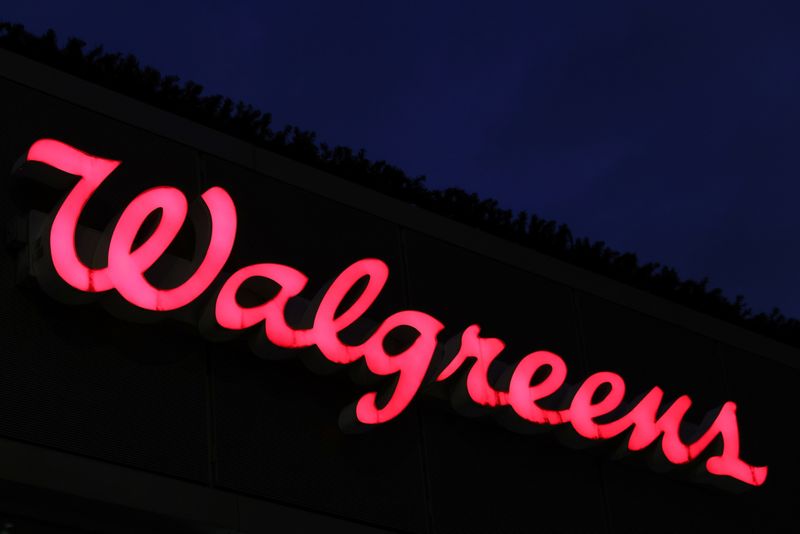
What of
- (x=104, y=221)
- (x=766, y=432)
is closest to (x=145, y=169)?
(x=104, y=221)

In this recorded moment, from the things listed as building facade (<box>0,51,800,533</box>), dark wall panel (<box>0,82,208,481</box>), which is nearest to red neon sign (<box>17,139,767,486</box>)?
building facade (<box>0,51,800,533</box>)

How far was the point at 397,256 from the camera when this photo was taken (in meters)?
12.1

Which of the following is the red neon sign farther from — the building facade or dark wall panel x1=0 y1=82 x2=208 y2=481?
dark wall panel x1=0 y1=82 x2=208 y2=481

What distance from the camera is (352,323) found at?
10859 mm

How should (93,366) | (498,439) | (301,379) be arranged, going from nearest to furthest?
(93,366)
(301,379)
(498,439)

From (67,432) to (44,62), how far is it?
305 cm

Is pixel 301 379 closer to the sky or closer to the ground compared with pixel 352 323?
closer to the ground

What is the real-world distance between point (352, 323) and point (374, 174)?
1988mm

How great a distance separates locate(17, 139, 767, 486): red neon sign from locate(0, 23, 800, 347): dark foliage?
138 centimetres

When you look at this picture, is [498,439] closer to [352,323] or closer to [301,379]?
[352,323]

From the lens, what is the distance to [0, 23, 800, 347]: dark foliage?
10.8m

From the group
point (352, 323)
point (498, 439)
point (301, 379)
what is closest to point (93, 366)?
point (301, 379)

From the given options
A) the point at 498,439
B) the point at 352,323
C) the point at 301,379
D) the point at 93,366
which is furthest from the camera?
the point at 498,439

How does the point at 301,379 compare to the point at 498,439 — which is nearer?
the point at 301,379
